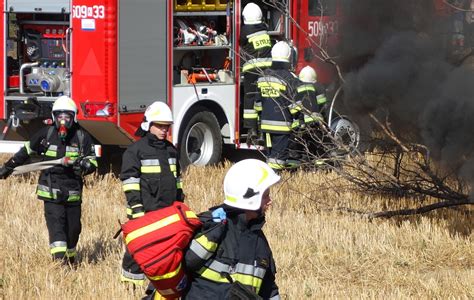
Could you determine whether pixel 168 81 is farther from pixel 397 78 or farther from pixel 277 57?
pixel 397 78

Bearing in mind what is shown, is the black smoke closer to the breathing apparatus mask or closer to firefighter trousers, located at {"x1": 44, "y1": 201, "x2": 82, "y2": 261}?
the breathing apparatus mask

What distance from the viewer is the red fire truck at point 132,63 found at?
11.0m

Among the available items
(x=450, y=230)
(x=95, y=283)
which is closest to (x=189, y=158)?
(x=450, y=230)

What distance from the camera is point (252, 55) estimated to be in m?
12.3

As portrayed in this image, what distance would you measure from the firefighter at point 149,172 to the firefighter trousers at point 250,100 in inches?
197

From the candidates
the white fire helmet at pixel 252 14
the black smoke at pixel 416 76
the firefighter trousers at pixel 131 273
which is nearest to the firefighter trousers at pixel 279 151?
the white fire helmet at pixel 252 14

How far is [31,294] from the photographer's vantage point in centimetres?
691

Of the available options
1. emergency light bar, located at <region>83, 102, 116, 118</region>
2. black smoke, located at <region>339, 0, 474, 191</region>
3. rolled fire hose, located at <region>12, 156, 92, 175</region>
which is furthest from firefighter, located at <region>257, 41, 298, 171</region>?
rolled fire hose, located at <region>12, 156, 92, 175</region>

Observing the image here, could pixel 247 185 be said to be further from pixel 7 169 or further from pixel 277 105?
pixel 277 105

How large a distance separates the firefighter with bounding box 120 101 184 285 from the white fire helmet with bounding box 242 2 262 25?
16.9 feet

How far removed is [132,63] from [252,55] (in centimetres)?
164

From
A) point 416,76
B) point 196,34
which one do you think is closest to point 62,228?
point 416,76

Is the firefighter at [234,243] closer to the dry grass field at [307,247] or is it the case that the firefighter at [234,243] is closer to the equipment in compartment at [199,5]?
the dry grass field at [307,247]

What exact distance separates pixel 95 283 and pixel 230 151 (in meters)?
6.85
